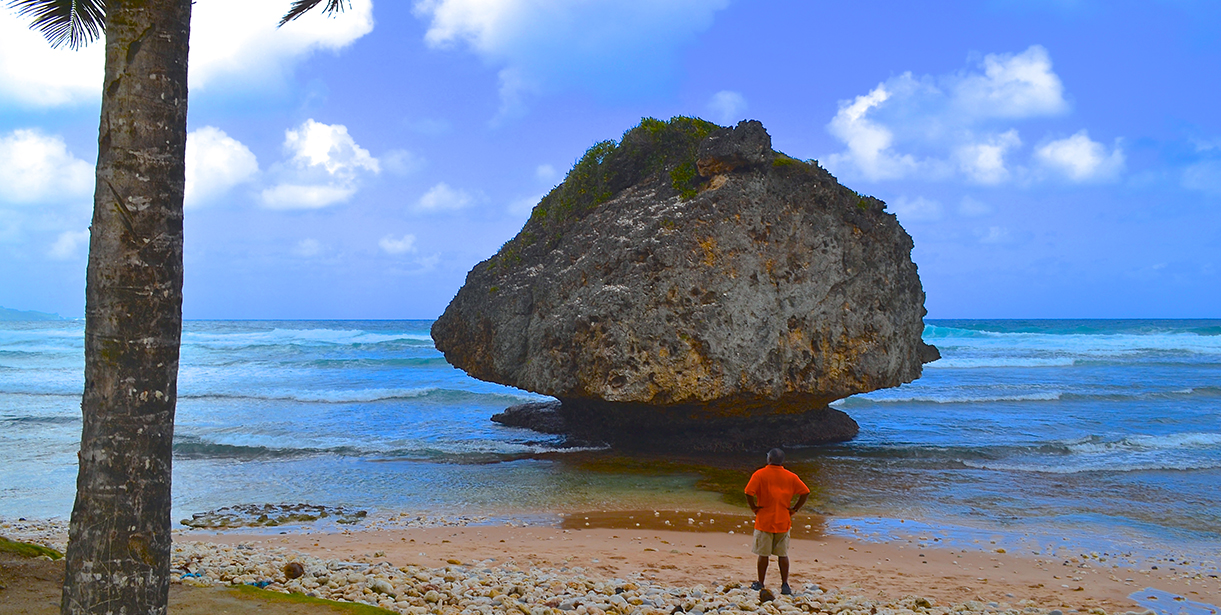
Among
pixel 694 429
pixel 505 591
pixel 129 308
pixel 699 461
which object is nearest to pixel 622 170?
pixel 694 429

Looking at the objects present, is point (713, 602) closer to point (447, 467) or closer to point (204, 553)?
point (204, 553)

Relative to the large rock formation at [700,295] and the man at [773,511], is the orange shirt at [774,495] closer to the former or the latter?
the man at [773,511]

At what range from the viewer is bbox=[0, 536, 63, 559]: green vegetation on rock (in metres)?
6.89

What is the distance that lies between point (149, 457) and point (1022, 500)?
44.2 feet

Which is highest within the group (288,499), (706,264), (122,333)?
(706,264)

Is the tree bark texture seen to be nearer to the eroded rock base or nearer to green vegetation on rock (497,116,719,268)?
green vegetation on rock (497,116,719,268)

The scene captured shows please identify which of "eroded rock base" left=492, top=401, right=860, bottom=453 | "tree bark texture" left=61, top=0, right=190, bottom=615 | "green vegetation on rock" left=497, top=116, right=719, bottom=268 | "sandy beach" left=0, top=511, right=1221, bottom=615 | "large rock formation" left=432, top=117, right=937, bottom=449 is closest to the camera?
"tree bark texture" left=61, top=0, right=190, bottom=615

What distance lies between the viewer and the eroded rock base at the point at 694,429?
16.7m

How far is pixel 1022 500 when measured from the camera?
13.4 m

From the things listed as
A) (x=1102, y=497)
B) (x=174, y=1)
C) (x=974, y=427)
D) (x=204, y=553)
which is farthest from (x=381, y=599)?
(x=974, y=427)

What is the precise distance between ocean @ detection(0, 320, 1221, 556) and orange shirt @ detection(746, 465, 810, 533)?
381cm

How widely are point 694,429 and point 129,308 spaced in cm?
Answer: 1372

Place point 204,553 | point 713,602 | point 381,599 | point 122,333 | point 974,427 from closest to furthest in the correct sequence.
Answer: point 122,333 < point 381,599 < point 713,602 < point 204,553 < point 974,427

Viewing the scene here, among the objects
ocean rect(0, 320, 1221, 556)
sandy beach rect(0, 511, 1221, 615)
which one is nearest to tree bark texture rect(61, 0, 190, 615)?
sandy beach rect(0, 511, 1221, 615)
